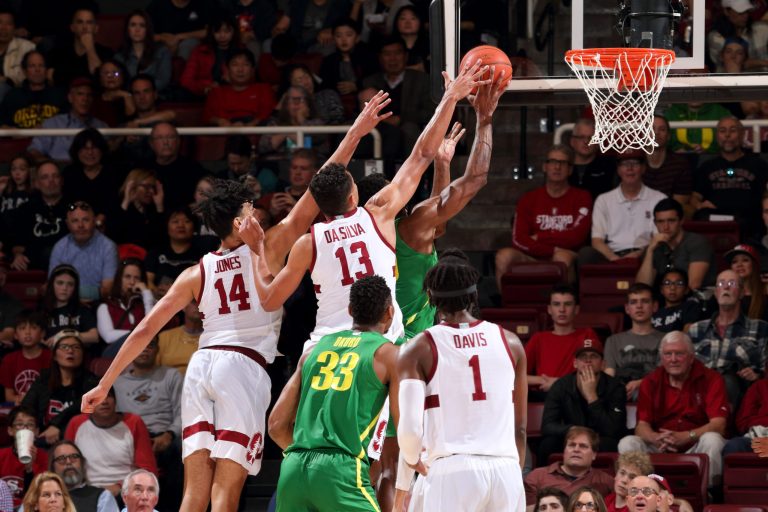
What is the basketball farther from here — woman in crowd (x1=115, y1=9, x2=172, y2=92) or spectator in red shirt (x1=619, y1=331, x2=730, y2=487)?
woman in crowd (x1=115, y1=9, x2=172, y2=92)

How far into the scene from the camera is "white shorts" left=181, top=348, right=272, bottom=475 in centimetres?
819

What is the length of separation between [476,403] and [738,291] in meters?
5.34

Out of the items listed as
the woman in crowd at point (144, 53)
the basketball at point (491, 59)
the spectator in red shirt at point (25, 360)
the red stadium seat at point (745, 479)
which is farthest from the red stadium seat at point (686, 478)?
the woman in crowd at point (144, 53)

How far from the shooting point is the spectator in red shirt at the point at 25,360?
13.1 m

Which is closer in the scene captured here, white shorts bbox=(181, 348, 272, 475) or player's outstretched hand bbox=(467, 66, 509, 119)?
white shorts bbox=(181, 348, 272, 475)

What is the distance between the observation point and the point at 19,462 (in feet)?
38.9

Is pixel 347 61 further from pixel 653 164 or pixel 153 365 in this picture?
pixel 153 365

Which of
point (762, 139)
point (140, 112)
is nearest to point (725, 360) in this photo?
point (762, 139)

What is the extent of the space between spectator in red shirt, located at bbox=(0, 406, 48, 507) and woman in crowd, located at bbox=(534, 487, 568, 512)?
4178 mm

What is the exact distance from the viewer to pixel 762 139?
49.9ft

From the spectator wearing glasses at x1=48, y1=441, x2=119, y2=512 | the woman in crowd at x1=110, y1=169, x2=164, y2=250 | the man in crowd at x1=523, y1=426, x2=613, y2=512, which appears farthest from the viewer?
the woman in crowd at x1=110, y1=169, x2=164, y2=250

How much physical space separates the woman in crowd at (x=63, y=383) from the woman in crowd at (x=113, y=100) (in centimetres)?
383

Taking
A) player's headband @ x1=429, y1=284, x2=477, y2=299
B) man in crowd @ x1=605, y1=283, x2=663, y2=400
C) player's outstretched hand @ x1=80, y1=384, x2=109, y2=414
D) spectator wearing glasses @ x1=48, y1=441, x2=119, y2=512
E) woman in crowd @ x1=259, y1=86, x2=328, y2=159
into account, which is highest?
woman in crowd @ x1=259, y1=86, x2=328, y2=159

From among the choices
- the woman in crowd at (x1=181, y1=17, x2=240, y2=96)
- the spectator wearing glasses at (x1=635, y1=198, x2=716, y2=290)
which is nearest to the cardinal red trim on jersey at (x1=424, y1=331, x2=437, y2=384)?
the spectator wearing glasses at (x1=635, y1=198, x2=716, y2=290)
